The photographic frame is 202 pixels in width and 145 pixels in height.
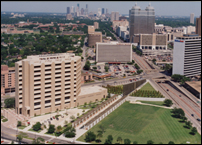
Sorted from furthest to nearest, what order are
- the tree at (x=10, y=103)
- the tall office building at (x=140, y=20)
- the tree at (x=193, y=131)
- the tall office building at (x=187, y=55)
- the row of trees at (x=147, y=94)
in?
the tall office building at (x=140, y=20)
the tall office building at (x=187, y=55)
the row of trees at (x=147, y=94)
the tree at (x=10, y=103)
the tree at (x=193, y=131)

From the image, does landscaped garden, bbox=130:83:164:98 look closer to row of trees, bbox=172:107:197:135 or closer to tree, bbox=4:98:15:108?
row of trees, bbox=172:107:197:135

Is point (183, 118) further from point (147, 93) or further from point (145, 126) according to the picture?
point (147, 93)

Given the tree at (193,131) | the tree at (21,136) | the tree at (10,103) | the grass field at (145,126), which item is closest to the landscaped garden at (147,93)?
the grass field at (145,126)

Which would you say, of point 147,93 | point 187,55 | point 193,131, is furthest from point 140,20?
point 193,131

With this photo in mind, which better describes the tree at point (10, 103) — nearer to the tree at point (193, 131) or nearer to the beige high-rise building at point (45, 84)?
the beige high-rise building at point (45, 84)

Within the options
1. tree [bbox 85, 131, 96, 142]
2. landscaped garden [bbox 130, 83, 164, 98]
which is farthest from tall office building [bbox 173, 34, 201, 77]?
tree [bbox 85, 131, 96, 142]

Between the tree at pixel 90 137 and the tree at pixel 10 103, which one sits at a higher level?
the tree at pixel 10 103
